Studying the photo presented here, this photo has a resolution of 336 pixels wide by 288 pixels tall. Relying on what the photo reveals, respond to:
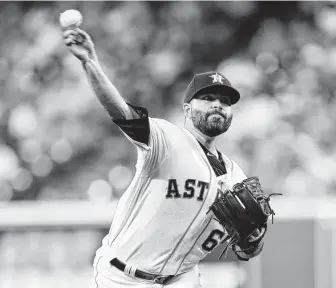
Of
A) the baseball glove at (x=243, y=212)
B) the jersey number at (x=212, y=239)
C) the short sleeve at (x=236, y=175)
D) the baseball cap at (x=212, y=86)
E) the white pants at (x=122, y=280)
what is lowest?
the white pants at (x=122, y=280)

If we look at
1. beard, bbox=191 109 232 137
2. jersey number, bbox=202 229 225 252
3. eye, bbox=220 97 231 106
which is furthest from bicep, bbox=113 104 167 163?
jersey number, bbox=202 229 225 252

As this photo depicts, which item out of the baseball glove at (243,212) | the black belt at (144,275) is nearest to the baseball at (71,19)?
the baseball glove at (243,212)

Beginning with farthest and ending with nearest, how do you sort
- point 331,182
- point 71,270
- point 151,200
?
point 331,182, point 71,270, point 151,200

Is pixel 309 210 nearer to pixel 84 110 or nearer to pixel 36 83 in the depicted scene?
pixel 84 110

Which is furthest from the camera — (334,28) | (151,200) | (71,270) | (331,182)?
(334,28)

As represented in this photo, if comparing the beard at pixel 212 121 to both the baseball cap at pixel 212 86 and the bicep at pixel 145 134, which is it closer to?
the baseball cap at pixel 212 86

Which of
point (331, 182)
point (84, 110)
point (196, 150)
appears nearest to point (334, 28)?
point (331, 182)

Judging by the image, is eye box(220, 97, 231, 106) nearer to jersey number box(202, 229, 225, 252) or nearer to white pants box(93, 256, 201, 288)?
jersey number box(202, 229, 225, 252)
